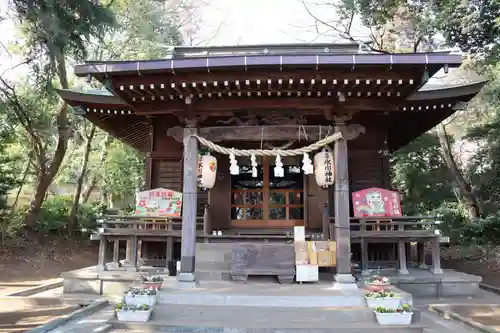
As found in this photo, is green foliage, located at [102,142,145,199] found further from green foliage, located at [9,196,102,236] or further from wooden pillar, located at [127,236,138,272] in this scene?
wooden pillar, located at [127,236,138,272]

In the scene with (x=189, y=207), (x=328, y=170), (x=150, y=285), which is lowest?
(x=150, y=285)

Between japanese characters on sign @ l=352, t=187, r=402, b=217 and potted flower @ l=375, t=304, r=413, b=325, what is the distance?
3.50 meters

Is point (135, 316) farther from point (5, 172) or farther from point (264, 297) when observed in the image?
point (5, 172)

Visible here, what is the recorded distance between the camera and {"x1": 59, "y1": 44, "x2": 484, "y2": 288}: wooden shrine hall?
22.9 feet

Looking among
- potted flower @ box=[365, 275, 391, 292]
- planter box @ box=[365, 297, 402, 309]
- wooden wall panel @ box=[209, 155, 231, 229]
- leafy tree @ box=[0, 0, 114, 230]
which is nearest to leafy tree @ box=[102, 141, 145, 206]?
leafy tree @ box=[0, 0, 114, 230]

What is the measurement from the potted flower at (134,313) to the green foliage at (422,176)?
1348 cm

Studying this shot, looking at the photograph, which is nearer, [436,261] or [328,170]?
[328,170]

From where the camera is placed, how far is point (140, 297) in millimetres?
6367

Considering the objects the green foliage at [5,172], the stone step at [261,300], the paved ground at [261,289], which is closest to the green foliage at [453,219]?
the paved ground at [261,289]

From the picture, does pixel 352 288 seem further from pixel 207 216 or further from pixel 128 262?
pixel 128 262

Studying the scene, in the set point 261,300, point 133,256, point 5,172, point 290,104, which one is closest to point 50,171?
point 5,172

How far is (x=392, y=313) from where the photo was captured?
5988 mm

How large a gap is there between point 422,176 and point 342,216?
11365mm

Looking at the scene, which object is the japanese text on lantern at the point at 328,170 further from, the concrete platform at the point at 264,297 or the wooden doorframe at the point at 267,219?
the wooden doorframe at the point at 267,219
